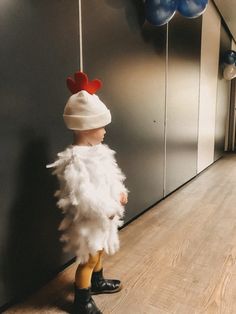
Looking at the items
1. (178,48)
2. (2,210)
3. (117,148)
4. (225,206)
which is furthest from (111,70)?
(225,206)

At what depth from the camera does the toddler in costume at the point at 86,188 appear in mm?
1299

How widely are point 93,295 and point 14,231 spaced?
0.58 m

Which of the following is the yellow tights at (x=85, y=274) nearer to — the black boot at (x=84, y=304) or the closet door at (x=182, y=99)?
the black boot at (x=84, y=304)

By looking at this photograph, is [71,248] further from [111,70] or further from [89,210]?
[111,70]

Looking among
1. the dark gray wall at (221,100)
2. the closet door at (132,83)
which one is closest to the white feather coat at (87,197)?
the closet door at (132,83)

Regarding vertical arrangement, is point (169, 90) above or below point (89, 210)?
above

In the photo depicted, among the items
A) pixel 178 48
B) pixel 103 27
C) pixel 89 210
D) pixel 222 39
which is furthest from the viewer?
pixel 222 39

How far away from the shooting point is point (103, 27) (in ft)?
6.50

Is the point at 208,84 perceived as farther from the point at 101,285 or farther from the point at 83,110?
the point at 101,285

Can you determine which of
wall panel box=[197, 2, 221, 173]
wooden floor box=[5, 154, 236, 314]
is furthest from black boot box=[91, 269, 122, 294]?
wall panel box=[197, 2, 221, 173]

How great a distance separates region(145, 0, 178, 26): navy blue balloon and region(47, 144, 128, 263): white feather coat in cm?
154

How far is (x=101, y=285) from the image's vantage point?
62.9 inches

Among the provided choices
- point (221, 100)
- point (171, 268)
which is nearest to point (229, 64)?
point (221, 100)

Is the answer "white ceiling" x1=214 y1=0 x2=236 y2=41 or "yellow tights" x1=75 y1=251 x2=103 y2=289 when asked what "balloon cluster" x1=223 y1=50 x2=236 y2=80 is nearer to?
"white ceiling" x1=214 y1=0 x2=236 y2=41
